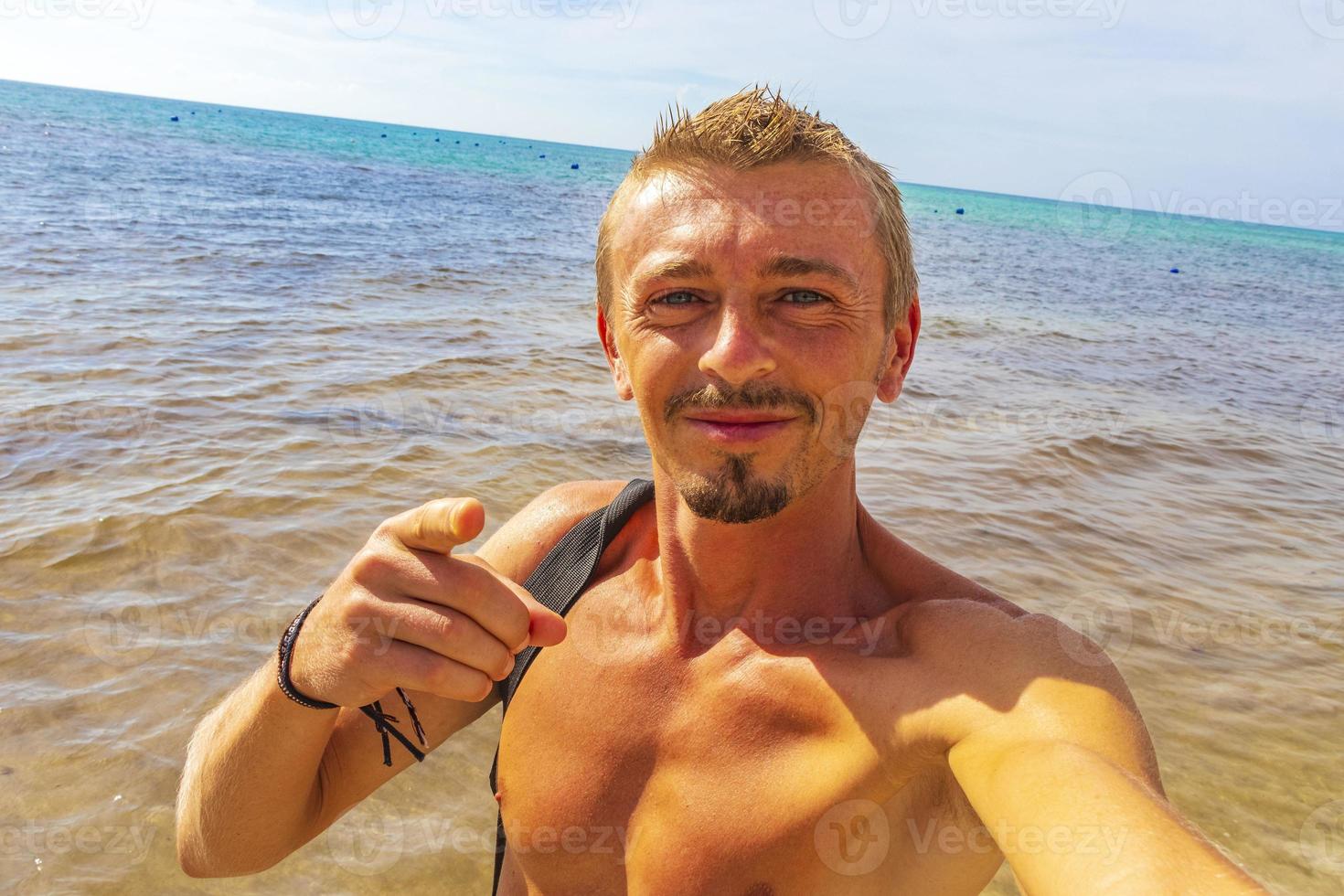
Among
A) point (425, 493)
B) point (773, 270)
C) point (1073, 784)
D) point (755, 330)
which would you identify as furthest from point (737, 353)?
point (425, 493)

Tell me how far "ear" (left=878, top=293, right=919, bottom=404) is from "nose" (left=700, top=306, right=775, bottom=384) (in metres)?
0.40

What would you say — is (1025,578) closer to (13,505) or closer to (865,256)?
(865,256)

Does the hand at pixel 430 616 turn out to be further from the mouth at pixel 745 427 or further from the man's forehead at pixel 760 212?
the man's forehead at pixel 760 212

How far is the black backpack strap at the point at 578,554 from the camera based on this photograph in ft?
7.63

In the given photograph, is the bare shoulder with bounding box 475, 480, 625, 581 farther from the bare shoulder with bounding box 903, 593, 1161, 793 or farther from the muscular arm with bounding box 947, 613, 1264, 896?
the muscular arm with bounding box 947, 613, 1264, 896

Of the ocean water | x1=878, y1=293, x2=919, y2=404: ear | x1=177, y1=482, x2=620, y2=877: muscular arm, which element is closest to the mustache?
x1=878, y1=293, x2=919, y2=404: ear

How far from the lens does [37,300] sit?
9852mm

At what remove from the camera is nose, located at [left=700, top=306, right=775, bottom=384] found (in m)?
1.89

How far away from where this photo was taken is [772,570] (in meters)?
2.15

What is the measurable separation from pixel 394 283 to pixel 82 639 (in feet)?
35.2

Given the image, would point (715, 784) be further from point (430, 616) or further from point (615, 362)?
point (615, 362)

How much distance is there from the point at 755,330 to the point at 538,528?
2.97 ft

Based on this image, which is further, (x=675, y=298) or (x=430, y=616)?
(x=675, y=298)

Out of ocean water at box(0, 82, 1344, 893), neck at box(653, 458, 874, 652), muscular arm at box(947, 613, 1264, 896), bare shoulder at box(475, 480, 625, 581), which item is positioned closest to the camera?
muscular arm at box(947, 613, 1264, 896)
